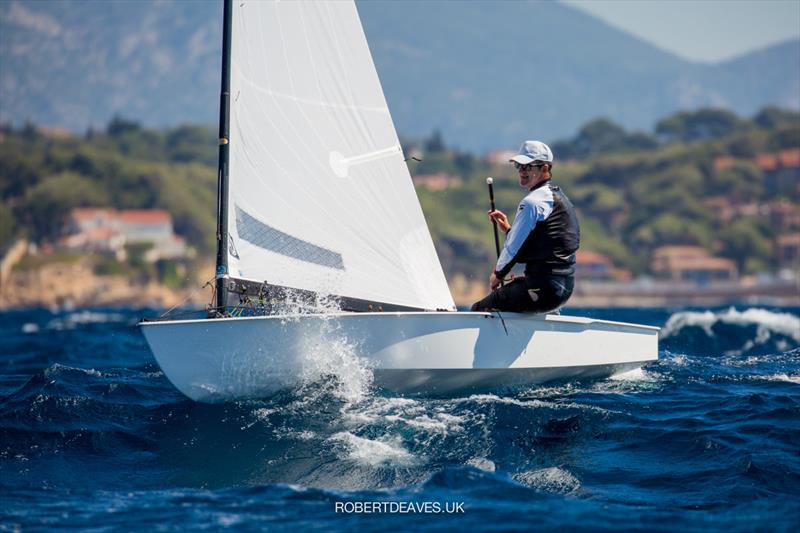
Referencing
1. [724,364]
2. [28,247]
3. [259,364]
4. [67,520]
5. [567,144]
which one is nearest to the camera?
[67,520]

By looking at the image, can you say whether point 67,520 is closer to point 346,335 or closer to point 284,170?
point 346,335

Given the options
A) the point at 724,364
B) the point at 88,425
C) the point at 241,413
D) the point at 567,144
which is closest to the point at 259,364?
the point at 241,413

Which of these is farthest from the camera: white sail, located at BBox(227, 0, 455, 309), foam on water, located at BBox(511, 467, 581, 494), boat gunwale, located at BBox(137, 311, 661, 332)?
white sail, located at BBox(227, 0, 455, 309)

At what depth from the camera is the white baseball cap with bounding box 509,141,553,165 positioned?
9453mm

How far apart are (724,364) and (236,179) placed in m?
5.90

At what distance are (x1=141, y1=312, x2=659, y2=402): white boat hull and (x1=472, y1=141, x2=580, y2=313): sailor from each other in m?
0.19

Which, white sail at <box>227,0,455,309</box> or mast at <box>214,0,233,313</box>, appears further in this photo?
white sail at <box>227,0,455,309</box>

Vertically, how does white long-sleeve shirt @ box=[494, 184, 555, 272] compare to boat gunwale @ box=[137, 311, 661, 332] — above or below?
above

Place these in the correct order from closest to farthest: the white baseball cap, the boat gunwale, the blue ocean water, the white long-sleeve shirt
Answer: the blue ocean water, the boat gunwale, the white long-sleeve shirt, the white baseball cap

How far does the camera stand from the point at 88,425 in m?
9.22

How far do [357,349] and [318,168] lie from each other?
1.87 meters

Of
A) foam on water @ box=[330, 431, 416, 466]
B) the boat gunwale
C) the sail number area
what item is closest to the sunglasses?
the boat gunwale

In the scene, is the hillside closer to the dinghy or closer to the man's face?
the dinghy

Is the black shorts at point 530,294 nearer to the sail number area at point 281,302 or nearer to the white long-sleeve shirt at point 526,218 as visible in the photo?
the white long-sleeve shirt at point 526,218
